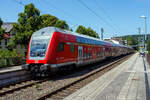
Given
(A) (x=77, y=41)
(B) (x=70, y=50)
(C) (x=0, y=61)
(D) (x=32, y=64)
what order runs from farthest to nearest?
(C) (x=0, y=61)
(A) (x=77, y=41)
(B) (x=70, y=50)
(D) (x=32, y=64)

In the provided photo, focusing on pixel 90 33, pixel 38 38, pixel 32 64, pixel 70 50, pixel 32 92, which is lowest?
pixel 32 92

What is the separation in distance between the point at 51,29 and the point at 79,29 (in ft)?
144

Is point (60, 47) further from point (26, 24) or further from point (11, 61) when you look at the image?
point (26, 24)

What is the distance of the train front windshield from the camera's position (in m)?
11.3

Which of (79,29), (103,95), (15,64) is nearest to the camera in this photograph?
(103,95)

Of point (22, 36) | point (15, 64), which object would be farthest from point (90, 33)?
→ point (15, 64)

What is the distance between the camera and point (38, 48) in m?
11.6

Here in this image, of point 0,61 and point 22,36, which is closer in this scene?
point 0,61

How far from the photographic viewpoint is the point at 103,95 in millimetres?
7355

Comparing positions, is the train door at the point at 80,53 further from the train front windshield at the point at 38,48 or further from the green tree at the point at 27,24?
the green tree at the point at 27,24

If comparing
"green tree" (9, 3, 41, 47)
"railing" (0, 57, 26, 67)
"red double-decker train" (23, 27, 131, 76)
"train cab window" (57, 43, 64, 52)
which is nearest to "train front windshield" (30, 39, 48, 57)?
"red double-decker train" (23, 27, 131, 76)

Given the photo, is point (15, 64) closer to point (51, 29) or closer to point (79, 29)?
point (51, 29)

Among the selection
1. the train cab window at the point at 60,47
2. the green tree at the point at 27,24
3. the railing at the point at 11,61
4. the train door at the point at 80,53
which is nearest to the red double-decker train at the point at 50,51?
the train cab window at the point at 60,47

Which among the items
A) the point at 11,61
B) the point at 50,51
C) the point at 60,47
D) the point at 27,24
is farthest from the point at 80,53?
the point at 27,24
